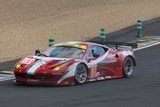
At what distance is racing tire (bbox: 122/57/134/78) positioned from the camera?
19297mm

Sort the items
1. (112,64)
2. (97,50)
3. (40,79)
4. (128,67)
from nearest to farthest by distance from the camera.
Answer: (40,79) → (97,50) → (112,64) → (128,67)

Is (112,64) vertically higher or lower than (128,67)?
higher

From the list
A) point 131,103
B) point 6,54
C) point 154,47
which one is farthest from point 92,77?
point 154,47

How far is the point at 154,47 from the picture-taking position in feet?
88.6

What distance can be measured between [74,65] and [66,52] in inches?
39.5

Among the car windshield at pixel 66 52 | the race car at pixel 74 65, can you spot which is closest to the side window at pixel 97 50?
the race car at pixel 74 65

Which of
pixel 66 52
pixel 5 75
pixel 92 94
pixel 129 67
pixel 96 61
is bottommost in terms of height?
pixel 92 94

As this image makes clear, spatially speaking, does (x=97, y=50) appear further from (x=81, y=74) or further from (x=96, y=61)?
(x=81, y=74)

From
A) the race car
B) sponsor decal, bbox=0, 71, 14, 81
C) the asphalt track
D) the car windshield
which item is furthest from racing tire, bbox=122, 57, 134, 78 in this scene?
sponsor decal, bbox=0, 71, 14, 81

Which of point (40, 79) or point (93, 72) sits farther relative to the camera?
point (93, 72)

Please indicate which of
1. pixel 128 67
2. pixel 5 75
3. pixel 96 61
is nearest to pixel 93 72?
pixel 96 61

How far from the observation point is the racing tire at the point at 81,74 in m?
16.9

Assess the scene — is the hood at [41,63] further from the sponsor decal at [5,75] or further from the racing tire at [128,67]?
the racing tire at [128,67]

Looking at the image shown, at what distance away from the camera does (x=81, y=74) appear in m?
17.1
